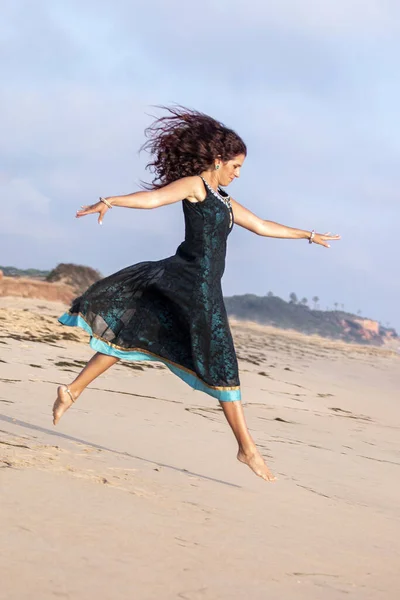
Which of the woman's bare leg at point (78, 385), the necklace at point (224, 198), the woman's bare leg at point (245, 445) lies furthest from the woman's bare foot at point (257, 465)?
the necklace at point (224, 198)

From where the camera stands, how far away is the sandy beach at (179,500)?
2.29 meters

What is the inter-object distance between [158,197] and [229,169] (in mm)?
582

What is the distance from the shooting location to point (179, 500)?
322 centimetres

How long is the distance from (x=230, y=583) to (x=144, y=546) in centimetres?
33

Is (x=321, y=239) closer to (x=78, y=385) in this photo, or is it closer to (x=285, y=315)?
A: (x=78, y=385)

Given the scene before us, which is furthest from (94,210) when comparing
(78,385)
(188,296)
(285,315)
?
(285,315)

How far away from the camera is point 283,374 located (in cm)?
1036

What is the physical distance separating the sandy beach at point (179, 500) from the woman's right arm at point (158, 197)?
1090 mm

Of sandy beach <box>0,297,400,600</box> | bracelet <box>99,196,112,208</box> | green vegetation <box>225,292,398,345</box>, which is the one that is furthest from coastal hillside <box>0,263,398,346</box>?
bracelet <box>99,196,112,208</box>

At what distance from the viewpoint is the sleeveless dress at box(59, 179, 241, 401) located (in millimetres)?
3969

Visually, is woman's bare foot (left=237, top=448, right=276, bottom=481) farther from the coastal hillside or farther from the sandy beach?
the coastal hillside

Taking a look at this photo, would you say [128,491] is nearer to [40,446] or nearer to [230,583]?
[40,446]

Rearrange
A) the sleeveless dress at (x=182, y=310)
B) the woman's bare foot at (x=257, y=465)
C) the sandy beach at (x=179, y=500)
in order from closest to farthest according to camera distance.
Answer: the sandy beach at (x=179, y=500), the woman's bare foot at (x=257, y=465), the sleeveless dress at (x=182, y=310)

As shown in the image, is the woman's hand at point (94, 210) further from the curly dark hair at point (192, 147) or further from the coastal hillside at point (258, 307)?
the coastal hillside at point (258, 307)
